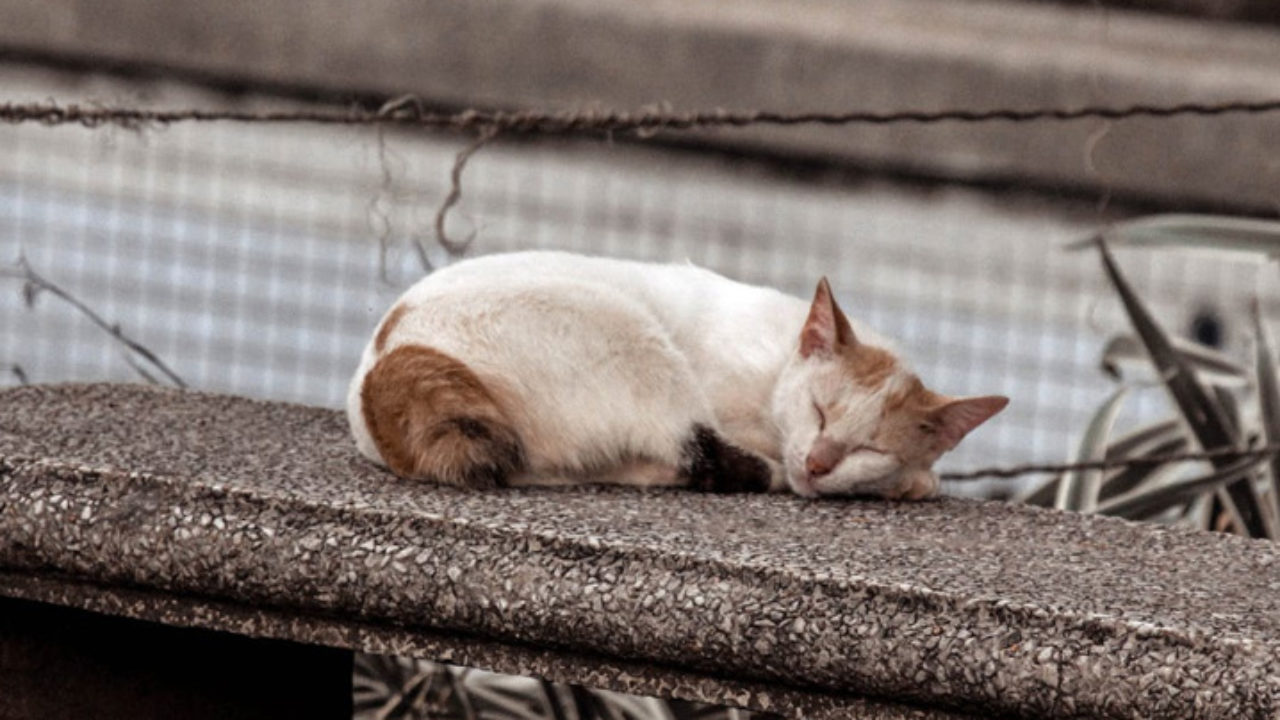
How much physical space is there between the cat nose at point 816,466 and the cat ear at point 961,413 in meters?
0.11

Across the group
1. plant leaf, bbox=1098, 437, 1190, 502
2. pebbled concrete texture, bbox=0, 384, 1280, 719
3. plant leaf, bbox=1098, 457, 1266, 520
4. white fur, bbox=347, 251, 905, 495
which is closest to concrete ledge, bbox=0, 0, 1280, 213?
plant leaf, bbox=1098, 437, 1190, 502

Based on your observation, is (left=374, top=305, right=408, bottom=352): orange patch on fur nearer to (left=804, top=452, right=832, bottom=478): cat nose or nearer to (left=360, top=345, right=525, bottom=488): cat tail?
(left=360, top=345, right=525, bottom=488): cat tail

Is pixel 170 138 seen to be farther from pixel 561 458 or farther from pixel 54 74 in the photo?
pixel 561 458

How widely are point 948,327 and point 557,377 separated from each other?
239 centimetres

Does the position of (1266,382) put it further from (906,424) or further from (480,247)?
(480,247)

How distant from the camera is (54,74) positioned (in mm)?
4762

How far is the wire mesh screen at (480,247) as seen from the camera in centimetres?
398

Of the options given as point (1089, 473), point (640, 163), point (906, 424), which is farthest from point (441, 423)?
point (640, 163)

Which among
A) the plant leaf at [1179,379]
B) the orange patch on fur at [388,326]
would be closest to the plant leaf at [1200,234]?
the plant leaf at [1179,379]

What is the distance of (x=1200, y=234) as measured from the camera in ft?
8.47

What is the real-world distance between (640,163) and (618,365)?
2.75 meters

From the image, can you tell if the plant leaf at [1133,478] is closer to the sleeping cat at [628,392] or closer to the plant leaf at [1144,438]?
the plant leaf at [1144,438]

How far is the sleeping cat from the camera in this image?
5.67 ft

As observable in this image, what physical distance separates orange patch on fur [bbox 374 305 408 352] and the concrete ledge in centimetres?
267
